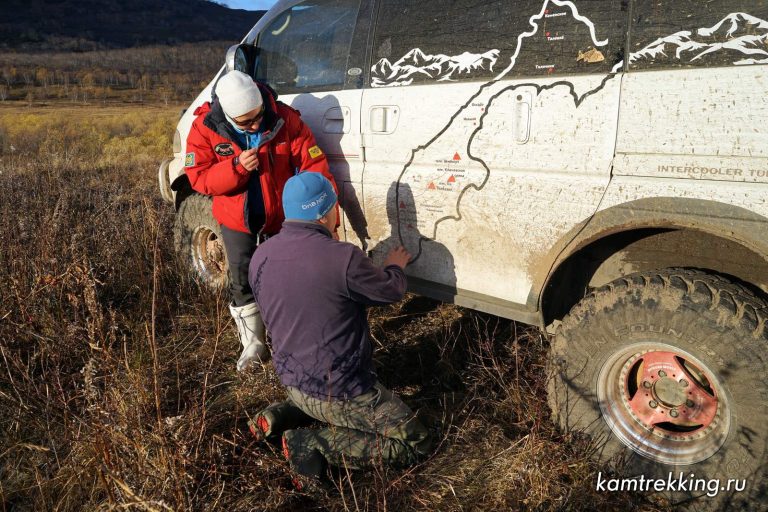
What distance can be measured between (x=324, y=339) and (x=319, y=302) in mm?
189

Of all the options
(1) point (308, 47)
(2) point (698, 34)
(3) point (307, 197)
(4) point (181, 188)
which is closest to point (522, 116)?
(2) point (698, 34)

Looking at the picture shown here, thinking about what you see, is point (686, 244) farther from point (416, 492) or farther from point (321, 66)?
point (321, 66)

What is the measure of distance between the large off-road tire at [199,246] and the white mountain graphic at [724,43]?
3.42 m

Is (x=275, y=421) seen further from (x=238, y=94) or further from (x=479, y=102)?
(x=479, y=102)

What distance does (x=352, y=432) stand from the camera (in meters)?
2.64

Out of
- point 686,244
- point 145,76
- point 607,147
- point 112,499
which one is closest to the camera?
point 112,499

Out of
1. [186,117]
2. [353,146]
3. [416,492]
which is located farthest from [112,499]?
[186,117]

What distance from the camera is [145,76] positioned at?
41.7 meters

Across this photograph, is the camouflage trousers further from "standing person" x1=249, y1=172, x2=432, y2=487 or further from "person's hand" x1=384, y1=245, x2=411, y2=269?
"person's hand" x1=384, y1=245, x2=411, y2=269

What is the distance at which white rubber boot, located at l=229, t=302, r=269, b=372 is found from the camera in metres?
3.51

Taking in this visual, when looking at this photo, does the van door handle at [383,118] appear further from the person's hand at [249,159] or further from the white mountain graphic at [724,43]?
the white mountain graphic at [724,43]

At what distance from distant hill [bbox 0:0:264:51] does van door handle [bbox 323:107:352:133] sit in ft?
205

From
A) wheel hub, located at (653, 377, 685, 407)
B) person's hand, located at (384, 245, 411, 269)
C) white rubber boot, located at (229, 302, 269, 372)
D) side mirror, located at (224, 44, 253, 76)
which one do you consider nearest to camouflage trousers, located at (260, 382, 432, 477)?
person's hand, located at (384, 245, 411, 269)

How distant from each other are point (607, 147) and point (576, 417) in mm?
1289
